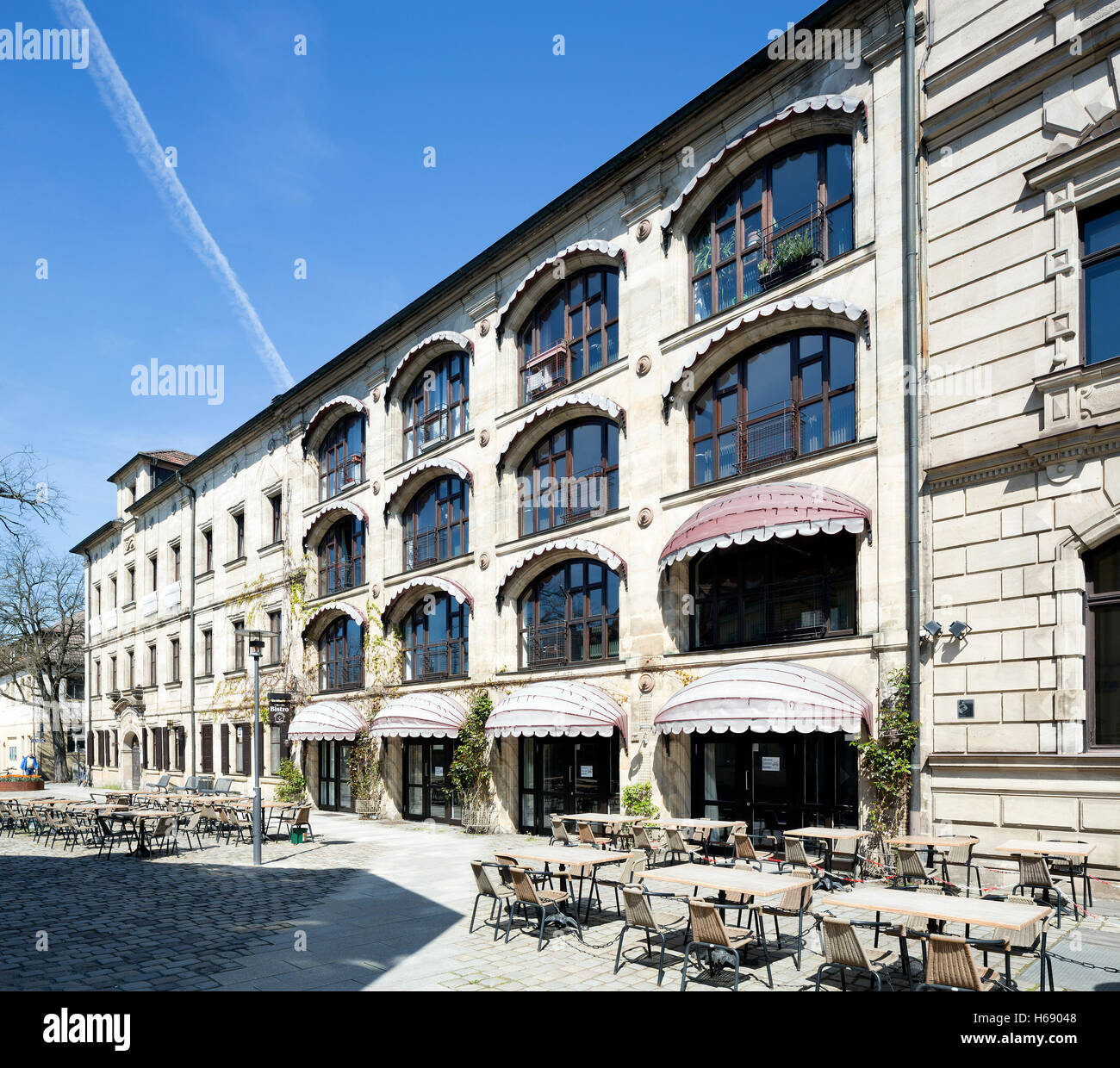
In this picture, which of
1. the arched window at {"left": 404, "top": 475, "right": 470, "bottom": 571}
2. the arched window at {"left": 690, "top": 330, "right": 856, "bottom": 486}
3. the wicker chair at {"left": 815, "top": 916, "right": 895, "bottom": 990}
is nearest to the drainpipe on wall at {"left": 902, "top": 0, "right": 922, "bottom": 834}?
the arched window at {"left": 690, "top": 330, "right": 856, "bottom": 486}

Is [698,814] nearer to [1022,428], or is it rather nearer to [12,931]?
[1022,428]

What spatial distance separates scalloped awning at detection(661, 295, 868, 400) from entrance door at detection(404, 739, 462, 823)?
40.0 feet

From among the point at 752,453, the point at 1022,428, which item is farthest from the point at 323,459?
the point at 1022,428

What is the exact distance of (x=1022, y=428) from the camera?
45.6 feet

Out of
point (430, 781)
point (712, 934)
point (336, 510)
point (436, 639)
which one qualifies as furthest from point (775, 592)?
point (336, 510)

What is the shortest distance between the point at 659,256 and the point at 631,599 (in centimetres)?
743

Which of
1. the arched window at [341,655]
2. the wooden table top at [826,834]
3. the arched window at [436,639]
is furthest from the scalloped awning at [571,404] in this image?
the wooden table top at [826,834]

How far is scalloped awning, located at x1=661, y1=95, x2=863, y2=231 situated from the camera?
16703mm

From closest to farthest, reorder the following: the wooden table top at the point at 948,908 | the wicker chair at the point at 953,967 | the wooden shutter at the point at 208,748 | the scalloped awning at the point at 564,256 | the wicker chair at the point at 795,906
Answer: the wicker chair at the point at 953,967, the wooden table top at the point at 948,908, the wicker chair at the point at 795,906, the scalloped awning at the point at 564,256, the wooden shutter at the point at 208,748

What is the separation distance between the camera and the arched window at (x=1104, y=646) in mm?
12891

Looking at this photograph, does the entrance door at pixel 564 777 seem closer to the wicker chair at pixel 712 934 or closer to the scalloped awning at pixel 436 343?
the scalloped awning at pixel 436 343

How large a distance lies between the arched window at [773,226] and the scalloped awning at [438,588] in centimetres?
953

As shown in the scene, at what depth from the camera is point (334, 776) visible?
1242 inches

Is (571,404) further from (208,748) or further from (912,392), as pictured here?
(208,748)
